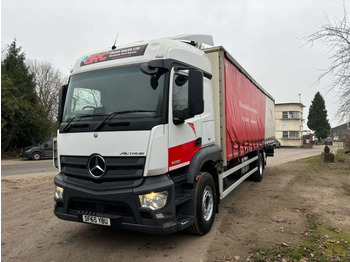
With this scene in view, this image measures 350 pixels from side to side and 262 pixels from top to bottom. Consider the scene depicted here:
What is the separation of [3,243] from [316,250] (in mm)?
4830

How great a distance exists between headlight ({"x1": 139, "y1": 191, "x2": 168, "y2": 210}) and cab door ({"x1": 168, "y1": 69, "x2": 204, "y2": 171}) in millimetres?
397

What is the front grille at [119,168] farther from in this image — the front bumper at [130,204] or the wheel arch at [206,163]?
the wheel arch at [206,163]

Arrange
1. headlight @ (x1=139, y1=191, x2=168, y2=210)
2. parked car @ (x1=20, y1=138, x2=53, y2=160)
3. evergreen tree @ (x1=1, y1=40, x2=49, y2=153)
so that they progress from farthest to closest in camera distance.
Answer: evergreen tree @ (x1=1, y1=40, x2=49, y2=153) < parked car @ (x1=20, y1=138, x2=53, y2=160) < headlight @ (x1=139, y1=191, x2=168, y2=210)

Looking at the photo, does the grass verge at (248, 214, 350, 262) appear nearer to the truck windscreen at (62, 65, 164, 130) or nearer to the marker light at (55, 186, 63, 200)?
the truck windscreen at (62, 65, 164, 130)

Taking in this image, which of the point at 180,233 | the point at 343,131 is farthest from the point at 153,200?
the point at 343,131

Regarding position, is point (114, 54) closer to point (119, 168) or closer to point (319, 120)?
point (119, 168)

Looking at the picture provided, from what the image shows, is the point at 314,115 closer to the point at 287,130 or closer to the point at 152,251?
the point at 287,130

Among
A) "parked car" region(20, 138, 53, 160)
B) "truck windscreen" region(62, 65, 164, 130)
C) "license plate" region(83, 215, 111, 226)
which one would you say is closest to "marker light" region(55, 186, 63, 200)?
"license plate" region(83, 215, 111, 226)

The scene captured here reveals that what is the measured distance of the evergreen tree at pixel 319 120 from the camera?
5844cm

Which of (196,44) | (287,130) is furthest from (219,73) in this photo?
(287,130)

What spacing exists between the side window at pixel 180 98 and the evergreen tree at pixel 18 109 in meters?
20.4

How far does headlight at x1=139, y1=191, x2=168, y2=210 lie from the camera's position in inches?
139

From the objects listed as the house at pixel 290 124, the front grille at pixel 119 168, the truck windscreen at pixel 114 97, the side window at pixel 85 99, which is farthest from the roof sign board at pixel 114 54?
the house at pixel 290 124

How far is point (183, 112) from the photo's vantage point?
157 inches
